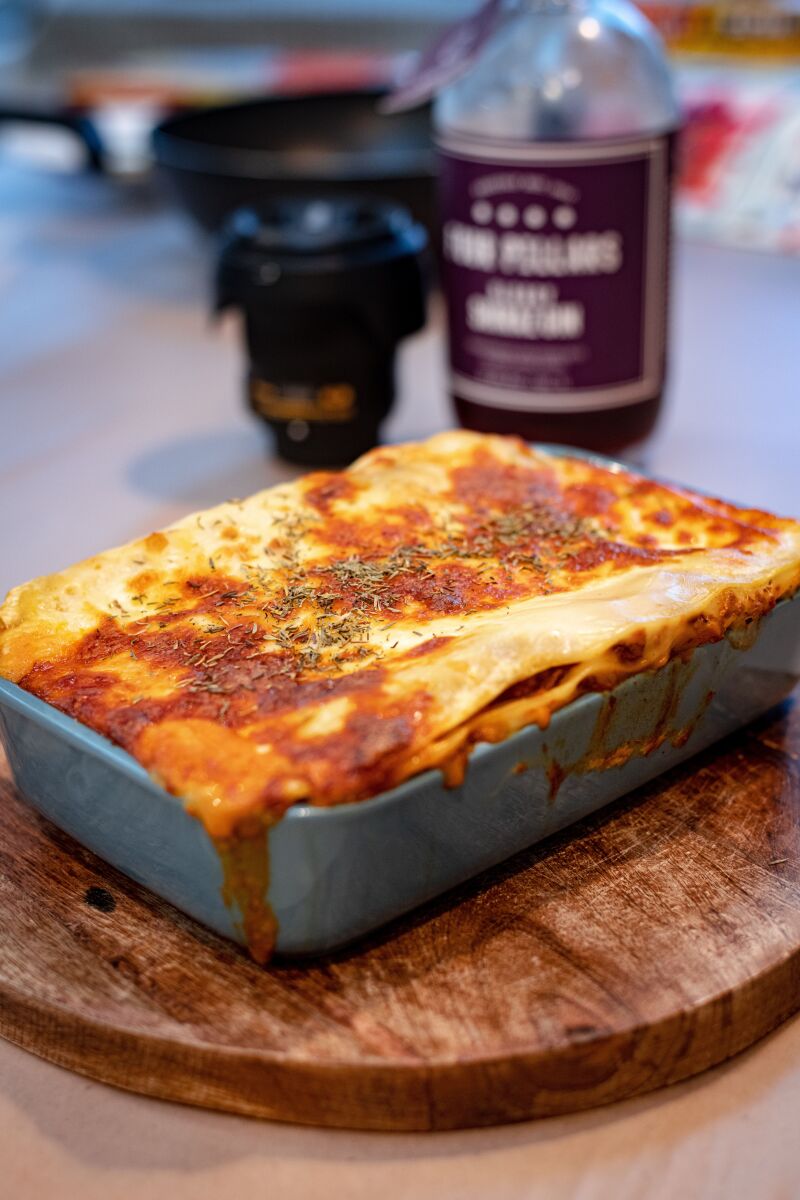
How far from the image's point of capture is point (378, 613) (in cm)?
86

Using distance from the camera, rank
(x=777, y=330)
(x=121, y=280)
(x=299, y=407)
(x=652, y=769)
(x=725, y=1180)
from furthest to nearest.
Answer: (x=121, y=280)
(x=777, y=330)
(x=299, y=407)
(x=652, y=769)
(x=725, y=1180)

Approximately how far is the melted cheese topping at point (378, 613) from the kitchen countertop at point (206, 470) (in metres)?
0.17

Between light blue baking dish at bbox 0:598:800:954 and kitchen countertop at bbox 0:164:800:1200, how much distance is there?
0.11 m

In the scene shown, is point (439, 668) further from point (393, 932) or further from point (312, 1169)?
point (312, 1169)

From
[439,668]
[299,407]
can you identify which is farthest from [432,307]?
[439,668]

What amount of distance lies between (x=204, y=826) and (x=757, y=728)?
17.1 inches

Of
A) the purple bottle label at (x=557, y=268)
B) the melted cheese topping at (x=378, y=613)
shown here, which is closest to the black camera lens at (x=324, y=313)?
the purple bottle label at (x=557, y=268)

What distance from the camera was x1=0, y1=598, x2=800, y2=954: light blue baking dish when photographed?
0.71m

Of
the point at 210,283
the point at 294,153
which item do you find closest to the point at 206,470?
the point at 210,283

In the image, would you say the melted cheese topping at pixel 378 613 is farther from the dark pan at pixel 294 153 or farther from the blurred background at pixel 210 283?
the dark pan at pixel 294 153

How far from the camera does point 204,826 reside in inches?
27.4

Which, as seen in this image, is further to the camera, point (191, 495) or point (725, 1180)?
point (191, 495)

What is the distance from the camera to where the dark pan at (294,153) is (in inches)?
70.7

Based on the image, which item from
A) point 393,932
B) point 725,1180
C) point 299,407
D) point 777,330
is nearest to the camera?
point 725,1180
